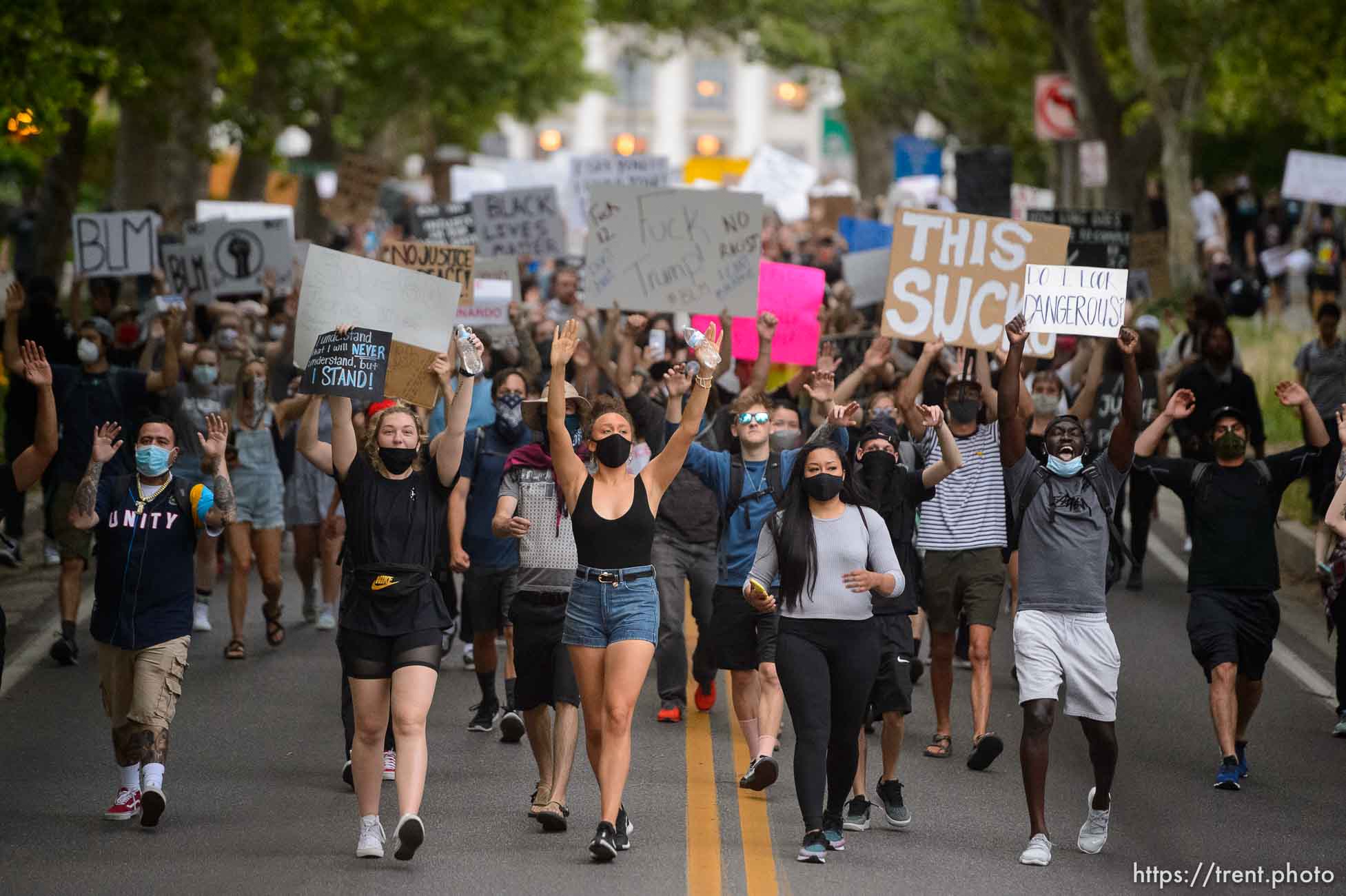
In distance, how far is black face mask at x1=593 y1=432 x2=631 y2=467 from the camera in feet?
27.9

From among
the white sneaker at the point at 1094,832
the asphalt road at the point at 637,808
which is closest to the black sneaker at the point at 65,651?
the asphalt road at the point at 637,808

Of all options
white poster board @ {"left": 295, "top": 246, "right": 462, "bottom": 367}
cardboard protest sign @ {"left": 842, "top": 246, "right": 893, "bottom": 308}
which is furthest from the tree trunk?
white poster board @ {"left": 295, "top": 246, "right": 462, "bottom": 367}

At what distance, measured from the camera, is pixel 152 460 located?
925cm

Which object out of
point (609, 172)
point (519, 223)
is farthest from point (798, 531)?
point (609, 172)

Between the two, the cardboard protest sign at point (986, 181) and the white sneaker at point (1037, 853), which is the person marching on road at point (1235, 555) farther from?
the cardboard protest sign at point (986, 181)

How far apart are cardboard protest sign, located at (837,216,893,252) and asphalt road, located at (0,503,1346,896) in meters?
11.9

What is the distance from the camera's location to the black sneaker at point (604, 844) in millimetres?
8133

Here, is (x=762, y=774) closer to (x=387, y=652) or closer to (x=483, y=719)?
(x=387, y=652)

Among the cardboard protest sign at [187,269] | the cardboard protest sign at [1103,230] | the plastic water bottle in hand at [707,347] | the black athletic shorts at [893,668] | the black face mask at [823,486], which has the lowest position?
the black athletic shorts at [893,668]

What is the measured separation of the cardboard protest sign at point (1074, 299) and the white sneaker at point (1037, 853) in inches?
130

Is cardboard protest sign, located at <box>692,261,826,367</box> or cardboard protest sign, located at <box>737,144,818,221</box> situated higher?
cardboard protest sign, located at <box>737,144,818,221</box>

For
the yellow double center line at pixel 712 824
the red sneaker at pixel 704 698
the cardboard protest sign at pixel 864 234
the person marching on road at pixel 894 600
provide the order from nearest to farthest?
the yellow double center line at pixel 712 824
the person marching on road at pixel 894 600
the red sneaker at pixel 704 698
the cardboard protest sign at pixel 864 234

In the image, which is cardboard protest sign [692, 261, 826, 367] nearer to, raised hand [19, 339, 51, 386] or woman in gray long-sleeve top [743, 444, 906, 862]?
woman in gray long-sleeve top [743, 444, 906, 862]

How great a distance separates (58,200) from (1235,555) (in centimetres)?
1689
